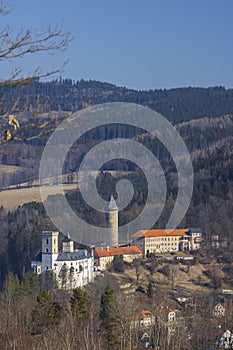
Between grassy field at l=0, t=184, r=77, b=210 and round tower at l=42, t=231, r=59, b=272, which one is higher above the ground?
grassy field at l=0, t=184, r=77, b=210

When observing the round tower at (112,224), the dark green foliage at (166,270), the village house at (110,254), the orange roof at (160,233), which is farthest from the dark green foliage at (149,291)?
the round tower at (112,224)

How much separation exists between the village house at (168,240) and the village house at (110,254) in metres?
1.17

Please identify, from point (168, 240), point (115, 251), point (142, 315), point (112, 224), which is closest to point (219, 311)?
point (142, 315)

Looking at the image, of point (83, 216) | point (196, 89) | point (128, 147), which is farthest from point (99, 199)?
point (196, 89)

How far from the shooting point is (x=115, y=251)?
5128cm

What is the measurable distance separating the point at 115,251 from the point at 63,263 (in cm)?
590

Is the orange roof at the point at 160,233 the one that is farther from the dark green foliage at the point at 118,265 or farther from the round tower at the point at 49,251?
the round tower at the point at 49,251

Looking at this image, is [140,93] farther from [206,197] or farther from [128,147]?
[206,197]

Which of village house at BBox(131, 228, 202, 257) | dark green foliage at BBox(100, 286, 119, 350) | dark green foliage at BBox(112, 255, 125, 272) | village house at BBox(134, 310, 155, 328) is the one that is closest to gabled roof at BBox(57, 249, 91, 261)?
dark green foliage at BBox(112, 255, 125, 272)

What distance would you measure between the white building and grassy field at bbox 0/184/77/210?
3724 centimetres

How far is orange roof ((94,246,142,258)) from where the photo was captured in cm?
4977

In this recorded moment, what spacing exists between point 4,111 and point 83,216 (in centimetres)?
5779

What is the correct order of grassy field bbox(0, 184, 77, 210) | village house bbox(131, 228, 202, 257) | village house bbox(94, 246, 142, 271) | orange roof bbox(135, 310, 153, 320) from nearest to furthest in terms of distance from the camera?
orange roof bbox(135, 310, 153, 320), village house bbox(94, 246, 142, 271), village house bbox(131, 228, 202, 257), grassy field bbox(0, 184, 77, 210)

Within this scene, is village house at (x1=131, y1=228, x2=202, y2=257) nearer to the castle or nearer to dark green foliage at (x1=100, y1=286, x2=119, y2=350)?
the castle
